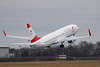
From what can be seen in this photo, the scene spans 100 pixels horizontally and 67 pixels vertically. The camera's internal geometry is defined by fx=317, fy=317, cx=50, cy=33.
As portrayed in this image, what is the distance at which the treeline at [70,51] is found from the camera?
409 feet

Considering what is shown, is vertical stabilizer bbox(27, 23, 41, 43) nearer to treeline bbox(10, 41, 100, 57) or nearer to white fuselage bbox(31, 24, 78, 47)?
white fuselage bbox(31, 24, 78, 47)

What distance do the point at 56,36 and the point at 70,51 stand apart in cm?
3053

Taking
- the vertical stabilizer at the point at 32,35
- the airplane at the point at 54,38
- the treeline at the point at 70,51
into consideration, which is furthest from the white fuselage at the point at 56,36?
the treeline at the point at 70,51

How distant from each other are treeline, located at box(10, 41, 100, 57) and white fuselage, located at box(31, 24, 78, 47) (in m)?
16.0

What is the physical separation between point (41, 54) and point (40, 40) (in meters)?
22.5

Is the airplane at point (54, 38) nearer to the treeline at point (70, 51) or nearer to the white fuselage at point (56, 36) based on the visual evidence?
the white fuselage at point (56, 36)

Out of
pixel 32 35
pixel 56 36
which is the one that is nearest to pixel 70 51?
pixel 56 36

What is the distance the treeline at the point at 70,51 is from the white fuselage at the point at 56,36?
15958 mm

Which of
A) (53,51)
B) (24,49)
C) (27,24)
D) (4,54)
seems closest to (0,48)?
(4,54)

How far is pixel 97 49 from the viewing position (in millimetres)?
136625

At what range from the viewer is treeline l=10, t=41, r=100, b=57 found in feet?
409

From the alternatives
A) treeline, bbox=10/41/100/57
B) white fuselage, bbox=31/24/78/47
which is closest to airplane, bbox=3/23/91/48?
white fuselage, bbox=31/24/78/47

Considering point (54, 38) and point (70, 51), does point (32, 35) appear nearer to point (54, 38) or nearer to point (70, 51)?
point (54, 38)

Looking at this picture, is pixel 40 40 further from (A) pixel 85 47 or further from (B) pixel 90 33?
(A) pixel 85 47
